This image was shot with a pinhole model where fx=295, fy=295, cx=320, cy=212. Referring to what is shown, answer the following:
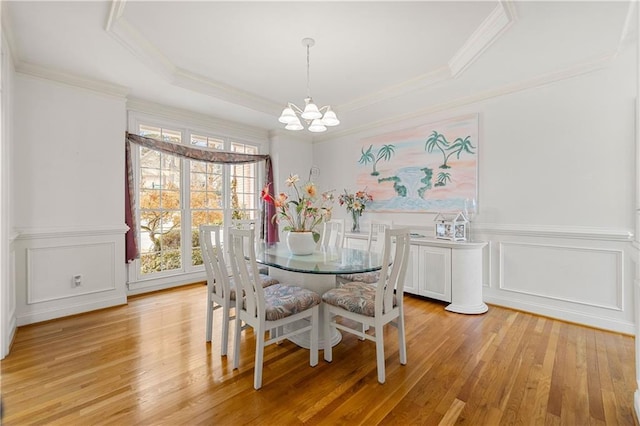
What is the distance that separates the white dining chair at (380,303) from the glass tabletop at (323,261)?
0.53ft

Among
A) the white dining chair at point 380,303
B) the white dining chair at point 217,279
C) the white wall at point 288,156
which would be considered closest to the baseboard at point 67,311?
the white dining chair at point 217,279

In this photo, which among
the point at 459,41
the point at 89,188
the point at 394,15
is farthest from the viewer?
the point at 89,188

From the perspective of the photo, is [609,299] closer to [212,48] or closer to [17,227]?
[212,48]

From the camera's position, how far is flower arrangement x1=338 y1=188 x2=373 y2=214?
4.68m

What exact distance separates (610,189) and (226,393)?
12.3ft

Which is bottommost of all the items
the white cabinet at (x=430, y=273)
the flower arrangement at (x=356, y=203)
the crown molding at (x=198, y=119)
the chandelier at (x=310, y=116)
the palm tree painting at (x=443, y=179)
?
the white cabinet at (x=430, y=273)

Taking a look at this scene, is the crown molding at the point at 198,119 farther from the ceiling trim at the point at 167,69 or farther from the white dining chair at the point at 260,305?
the white dining chair at the point at 260,305

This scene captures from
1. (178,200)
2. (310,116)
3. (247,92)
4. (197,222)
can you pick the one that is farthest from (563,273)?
(178,200)

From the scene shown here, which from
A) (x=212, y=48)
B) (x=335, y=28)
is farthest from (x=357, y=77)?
(x=212, y=48)

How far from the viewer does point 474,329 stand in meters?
2.86

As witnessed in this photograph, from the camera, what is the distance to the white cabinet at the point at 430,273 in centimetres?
348

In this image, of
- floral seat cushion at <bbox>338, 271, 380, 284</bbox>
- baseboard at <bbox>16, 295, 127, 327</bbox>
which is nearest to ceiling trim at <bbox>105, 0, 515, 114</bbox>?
floral seat cushion at <bbox>338, 271, 380, 284</bbox>

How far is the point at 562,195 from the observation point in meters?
3.07

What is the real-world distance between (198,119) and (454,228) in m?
3.87
